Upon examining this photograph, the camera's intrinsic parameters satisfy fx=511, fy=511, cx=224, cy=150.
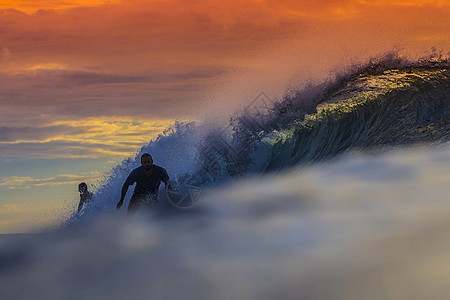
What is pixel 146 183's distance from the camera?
9172 millimetres

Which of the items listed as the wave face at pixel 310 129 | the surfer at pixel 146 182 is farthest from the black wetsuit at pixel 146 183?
the wave face at pixel 310 129

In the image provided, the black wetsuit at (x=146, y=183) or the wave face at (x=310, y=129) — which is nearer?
the black wetsuit at (x=146, y=183)

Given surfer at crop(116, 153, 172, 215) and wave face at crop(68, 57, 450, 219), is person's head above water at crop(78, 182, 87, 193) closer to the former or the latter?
wave face at crop(68, 57, 450, 219)

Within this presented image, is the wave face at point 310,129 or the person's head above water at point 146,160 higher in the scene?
the person's head above water at point 146,160

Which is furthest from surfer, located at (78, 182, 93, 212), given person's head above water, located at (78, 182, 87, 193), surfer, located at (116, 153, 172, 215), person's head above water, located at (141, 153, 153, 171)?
person's head above water, located at (141, 153, 153, 171)

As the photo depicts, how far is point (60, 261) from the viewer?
780 centimetres

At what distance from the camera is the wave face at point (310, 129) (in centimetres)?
1097

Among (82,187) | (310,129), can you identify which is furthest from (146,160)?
(310,129)

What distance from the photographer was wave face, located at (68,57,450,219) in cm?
1097

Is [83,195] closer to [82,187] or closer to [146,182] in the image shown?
[82,187]

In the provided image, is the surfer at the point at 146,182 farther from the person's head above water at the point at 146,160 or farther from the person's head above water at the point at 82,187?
the person's head above water at the point at 82,187

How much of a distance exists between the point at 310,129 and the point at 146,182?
412 cm

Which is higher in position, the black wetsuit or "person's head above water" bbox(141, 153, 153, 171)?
"person's head above water" bbox(141, 153, 153, 171)

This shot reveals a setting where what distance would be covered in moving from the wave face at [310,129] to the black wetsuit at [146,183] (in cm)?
85
